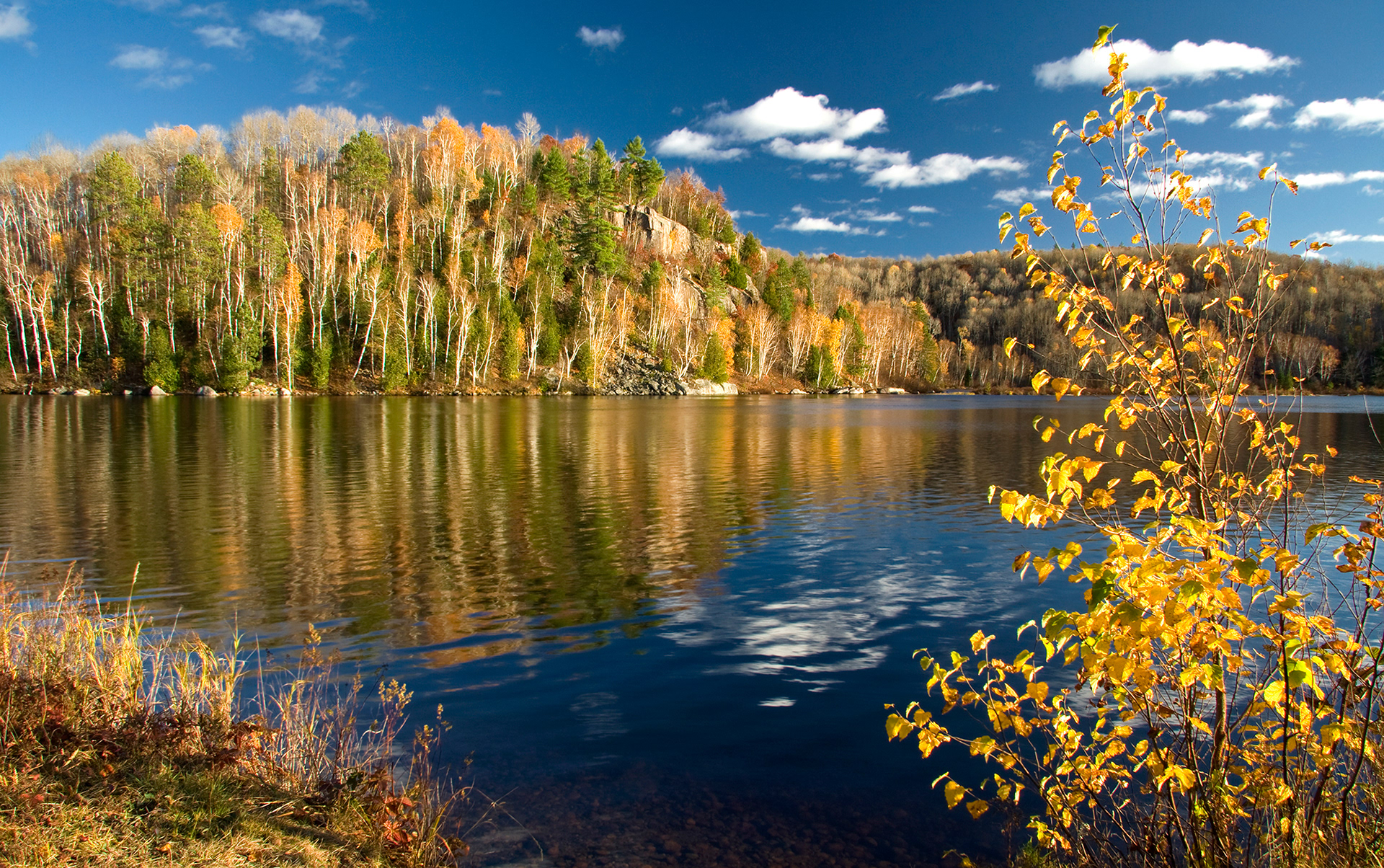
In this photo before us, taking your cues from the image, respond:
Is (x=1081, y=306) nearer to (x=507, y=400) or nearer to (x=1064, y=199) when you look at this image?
(x=1064, y=199)

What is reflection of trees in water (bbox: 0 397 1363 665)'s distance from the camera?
416 inches

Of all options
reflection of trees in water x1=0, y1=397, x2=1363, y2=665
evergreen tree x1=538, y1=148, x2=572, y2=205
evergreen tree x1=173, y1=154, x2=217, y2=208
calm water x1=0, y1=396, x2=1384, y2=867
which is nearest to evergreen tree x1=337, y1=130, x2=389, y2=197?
evergreen tree x1=173, y1=154, x2=217, y2=208

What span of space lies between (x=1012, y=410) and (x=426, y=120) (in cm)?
9238

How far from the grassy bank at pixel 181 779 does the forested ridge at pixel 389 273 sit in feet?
154

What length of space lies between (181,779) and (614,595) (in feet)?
23.1

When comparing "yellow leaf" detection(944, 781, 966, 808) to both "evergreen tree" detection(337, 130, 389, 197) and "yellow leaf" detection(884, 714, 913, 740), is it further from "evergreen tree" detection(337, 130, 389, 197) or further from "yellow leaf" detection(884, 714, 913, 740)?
"evergreen tree" detection(337, 130, 389, 197)

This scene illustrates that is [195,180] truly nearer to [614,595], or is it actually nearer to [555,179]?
[555,179]

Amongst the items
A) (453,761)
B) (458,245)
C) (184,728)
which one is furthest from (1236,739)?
(458,245)

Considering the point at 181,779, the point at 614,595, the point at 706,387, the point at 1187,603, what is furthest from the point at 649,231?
the point at 1187,603

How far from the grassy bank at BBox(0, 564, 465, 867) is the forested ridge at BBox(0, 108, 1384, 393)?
47.0 meters

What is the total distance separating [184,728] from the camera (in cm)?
502

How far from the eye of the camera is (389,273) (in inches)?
3221

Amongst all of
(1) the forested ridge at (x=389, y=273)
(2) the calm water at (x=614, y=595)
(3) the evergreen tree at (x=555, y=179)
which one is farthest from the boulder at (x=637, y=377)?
(2) the calm water at (x=614, y=595)

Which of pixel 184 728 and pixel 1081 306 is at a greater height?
pixel 1081 306
